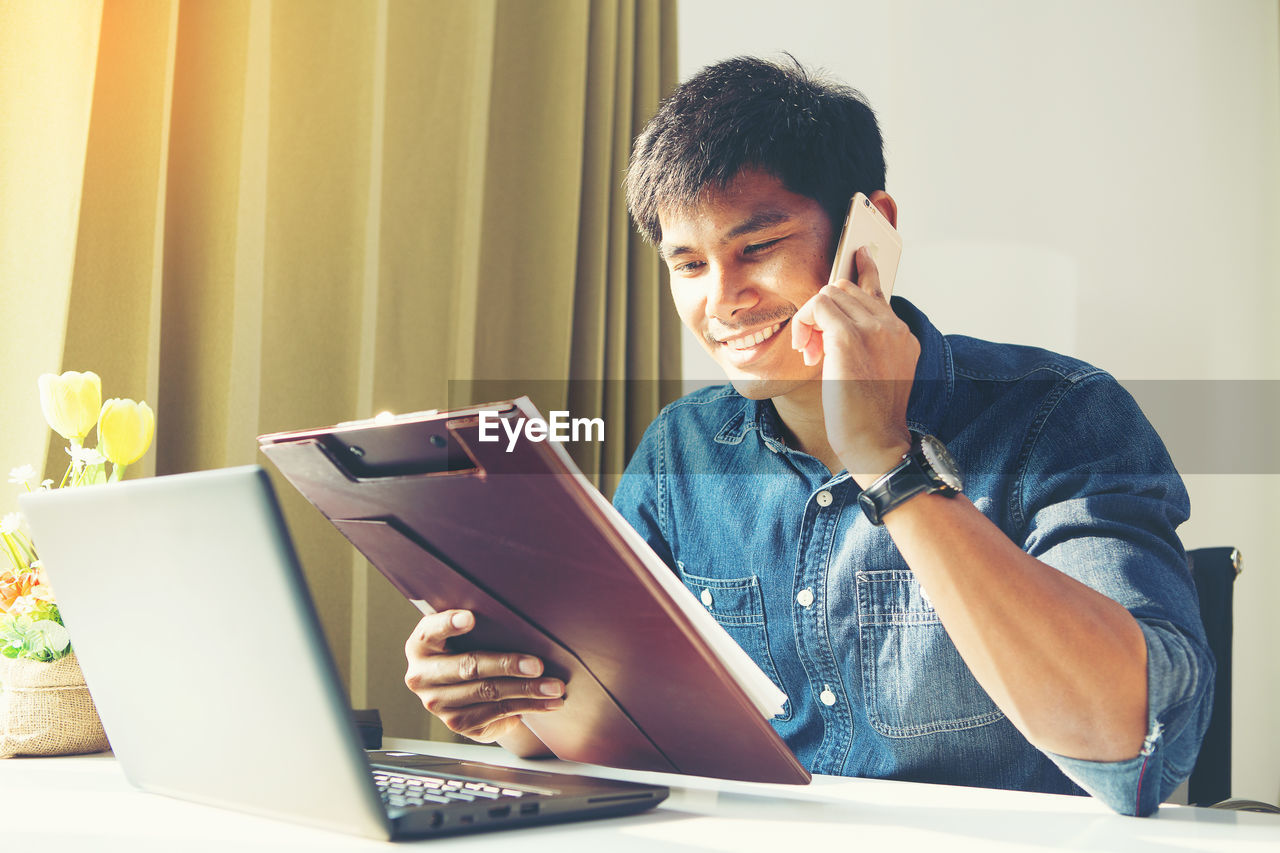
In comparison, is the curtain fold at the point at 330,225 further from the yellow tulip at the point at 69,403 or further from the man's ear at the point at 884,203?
the man's ear at the point at 884,203

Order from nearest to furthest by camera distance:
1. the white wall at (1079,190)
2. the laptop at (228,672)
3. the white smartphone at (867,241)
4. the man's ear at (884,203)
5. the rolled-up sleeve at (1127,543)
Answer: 1. the laptop at (228,672)
2. the rolled-up sleeve at (1127,543)
3. the white smartphone at (867,241)
4. the man's ear at (884,203)
5. the white wall at (1079,190)

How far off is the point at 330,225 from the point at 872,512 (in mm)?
1071

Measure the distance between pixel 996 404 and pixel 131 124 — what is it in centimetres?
111

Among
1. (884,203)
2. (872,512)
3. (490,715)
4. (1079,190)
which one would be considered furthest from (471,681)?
(1079,190)

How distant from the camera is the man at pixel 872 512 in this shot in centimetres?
70

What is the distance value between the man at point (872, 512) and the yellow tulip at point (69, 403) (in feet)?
1.38

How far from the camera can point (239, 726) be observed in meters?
0.55

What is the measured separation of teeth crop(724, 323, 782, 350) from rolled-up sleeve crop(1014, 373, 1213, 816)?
29 cm

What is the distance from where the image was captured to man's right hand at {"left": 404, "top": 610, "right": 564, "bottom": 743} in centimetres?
77

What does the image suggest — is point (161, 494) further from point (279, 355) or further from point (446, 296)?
point (446, 296)

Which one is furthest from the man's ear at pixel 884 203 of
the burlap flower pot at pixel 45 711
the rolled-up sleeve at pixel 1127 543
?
the burlap flower pot at pixel 45 711

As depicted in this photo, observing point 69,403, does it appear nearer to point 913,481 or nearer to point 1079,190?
point 913,481

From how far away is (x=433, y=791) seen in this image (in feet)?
2.03

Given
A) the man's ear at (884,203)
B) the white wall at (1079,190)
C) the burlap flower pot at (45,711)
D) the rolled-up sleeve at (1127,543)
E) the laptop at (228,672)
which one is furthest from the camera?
the white wall at (1079,190)
